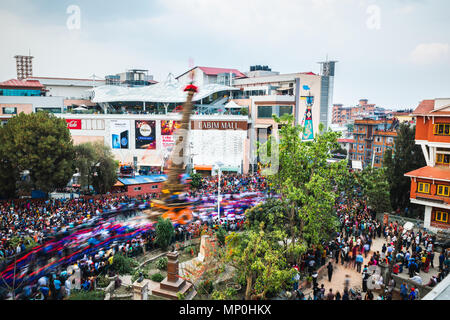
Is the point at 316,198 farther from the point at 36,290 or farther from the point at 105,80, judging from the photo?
the point at 105,80

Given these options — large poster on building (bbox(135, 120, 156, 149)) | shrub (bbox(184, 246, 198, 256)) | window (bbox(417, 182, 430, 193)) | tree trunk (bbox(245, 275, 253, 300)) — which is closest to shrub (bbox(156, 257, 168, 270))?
shrub (bbox(184, 246, 198, 256))

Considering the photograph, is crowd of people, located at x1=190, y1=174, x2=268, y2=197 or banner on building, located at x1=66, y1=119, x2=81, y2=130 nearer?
crowd of people, located at x1=190, y1=174, x2=268, y2=197

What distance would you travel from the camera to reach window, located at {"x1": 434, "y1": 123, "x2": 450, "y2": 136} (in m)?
17.7

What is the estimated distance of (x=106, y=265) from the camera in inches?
520

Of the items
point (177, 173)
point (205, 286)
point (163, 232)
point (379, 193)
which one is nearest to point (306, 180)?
point (205, 286)

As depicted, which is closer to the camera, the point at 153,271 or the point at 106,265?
the point at 106,265

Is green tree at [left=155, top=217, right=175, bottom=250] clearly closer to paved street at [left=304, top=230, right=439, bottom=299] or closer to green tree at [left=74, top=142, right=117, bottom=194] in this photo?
paved street at [left=304, top=230, right=439, bottom=299]

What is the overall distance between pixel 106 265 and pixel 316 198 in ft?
30.4

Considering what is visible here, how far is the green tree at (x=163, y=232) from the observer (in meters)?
16.0

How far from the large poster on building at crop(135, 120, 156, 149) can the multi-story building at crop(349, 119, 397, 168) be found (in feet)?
90.1

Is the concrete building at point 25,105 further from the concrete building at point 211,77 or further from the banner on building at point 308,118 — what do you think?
the banner on building at point 308,118
